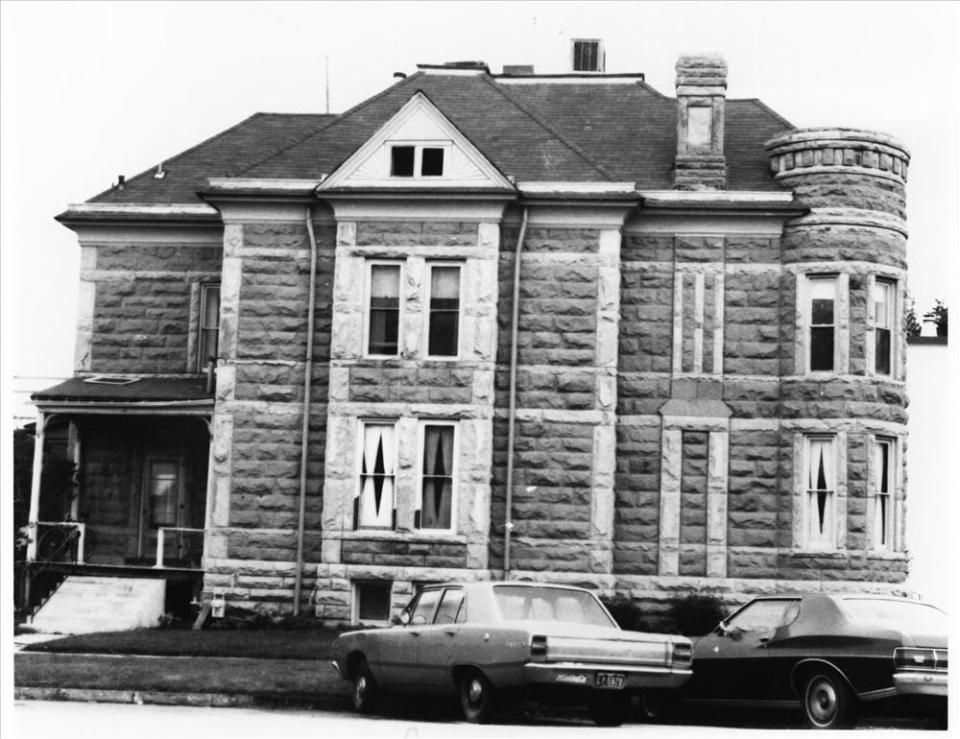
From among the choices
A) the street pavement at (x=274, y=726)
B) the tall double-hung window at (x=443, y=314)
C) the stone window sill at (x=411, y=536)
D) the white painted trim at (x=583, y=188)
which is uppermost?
the white painted trim at (x=583, y=188)

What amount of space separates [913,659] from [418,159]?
14.2 m

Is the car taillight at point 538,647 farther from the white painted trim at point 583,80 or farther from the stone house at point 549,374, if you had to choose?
the white painted trim at point 583,80

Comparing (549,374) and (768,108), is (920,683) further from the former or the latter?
(768,108)

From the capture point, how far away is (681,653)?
16766mm

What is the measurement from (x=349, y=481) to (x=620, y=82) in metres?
9.67

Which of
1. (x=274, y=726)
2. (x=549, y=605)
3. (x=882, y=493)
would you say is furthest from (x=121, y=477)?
(x=549, y=605)

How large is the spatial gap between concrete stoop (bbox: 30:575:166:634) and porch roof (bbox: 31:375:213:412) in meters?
3.02

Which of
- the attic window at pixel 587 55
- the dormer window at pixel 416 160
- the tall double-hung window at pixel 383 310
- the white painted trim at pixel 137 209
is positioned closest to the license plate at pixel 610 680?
the tall double-hung window at pixel 383 310

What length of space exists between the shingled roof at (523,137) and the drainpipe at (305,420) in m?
1.38

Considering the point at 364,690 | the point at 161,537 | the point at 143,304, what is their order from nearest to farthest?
1. the point at 364,690
2. the point at 161,537
3. the point at 143,304

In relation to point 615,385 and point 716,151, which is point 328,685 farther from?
point 716,151

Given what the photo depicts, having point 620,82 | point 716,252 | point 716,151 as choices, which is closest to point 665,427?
point 716,252

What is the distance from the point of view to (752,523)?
27516 millimetres

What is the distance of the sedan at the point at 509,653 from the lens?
16.2 m
